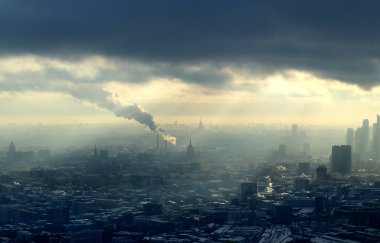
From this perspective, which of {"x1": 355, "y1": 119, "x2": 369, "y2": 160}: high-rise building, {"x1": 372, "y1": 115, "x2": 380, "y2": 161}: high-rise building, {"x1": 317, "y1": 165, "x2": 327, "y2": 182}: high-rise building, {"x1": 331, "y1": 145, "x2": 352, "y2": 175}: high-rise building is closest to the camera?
{"x1": 317, "y1": 165, "x2": 327, "y2": 182}: high-rise building

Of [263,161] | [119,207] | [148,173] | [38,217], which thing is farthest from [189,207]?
[263,161]

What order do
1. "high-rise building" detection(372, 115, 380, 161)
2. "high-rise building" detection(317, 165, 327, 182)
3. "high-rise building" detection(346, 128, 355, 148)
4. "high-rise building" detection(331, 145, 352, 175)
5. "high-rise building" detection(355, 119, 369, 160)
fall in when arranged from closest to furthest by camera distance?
"high-rise building" detection(317, 165, 327, 182), "high-rise building" detection(331, 145, 352, 175), "high-rise building" detection(372, 115, 380, 161), "high-rise building" detection(355, 119, 369, 160), "high-rise building" detection(346, 128, 355, 148)

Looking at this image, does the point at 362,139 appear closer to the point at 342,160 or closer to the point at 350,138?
the point at 350,138

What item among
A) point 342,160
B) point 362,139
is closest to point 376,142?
point 362,139

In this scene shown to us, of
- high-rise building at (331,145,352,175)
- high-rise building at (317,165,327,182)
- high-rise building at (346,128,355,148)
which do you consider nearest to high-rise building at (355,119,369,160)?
high-rise building at (346,128,355,148)

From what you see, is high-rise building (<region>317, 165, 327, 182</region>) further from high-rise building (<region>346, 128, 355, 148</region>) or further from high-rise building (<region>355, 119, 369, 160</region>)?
high-rise building (<region>346, 128, 355, 148</region>)

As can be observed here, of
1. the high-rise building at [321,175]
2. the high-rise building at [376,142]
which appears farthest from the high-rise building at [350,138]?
the high-rise building at [321,175]

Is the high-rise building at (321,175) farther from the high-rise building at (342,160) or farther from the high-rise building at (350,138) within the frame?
the high-rise building at (350,138)

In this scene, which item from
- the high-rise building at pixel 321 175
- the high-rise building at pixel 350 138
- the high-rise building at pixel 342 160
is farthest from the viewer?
the high-rise building at pixel 350 138
